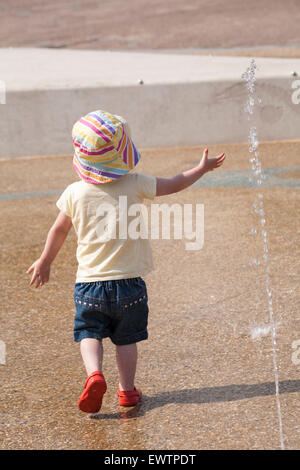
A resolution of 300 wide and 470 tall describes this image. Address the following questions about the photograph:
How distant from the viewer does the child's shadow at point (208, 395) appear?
3021 mm

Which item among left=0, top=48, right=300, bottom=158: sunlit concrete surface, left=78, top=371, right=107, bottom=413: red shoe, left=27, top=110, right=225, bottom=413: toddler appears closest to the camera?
left=78, top=371, right=107, bottom=413: red shoe

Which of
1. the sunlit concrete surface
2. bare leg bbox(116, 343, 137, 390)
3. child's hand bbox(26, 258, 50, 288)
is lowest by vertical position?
bare leg bbox(116, 343, 137, 390)

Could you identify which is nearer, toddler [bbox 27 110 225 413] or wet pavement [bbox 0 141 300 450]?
wet pavement [bbox 0 141 300 450]

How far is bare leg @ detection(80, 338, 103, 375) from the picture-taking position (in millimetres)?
2918

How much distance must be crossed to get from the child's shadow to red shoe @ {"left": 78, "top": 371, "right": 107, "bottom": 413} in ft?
0.48

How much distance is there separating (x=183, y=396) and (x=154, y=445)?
42 centimetres

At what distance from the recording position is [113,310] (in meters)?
2.98

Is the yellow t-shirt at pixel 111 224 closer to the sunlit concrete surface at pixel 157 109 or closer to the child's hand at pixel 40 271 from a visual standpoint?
the child's hand at pixel 40 271

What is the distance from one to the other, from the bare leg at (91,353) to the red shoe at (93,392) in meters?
0.06

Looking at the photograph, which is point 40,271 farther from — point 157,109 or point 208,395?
point 157,109

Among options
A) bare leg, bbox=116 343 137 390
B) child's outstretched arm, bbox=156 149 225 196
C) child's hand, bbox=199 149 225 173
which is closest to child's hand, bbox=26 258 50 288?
bare leg, bbox=116 343 137 390

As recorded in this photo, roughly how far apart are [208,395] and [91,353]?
1.73ft
